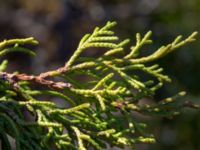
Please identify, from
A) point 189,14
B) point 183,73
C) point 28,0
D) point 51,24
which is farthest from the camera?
point 28,0

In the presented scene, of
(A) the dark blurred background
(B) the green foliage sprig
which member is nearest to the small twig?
(B) the green foliage sprig

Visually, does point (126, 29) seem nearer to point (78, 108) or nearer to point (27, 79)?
point (27, 79)

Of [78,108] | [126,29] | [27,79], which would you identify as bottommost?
[78,108]

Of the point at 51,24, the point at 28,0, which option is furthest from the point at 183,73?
the point at 28,0

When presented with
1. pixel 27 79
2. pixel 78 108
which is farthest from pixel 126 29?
pixel 78 108

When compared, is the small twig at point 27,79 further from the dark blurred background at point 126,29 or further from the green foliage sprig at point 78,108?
the dark blurred background at point 126,29

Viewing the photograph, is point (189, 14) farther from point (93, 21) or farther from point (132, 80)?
point (132, 80)

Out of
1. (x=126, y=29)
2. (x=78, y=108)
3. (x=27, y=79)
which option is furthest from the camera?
(x=126, y=29)

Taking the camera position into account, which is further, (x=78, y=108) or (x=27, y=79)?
(x=27, y=79)
